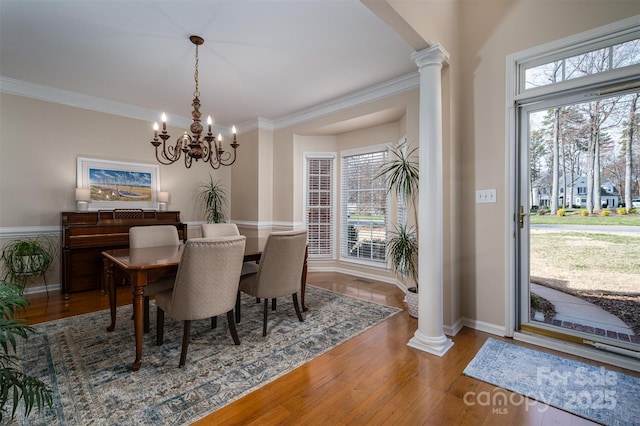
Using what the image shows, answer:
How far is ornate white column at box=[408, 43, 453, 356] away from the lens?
2334 millimetres

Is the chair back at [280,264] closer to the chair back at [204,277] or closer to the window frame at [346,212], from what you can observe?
the chair back at [204,277]

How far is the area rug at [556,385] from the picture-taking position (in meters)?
1.66

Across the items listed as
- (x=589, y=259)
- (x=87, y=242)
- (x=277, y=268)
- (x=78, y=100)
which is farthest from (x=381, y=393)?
(x=78, y=100)

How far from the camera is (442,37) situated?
250 cm

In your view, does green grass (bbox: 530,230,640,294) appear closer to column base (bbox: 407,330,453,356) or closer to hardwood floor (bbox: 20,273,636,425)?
hardwood floor (bbox: 20,273,636,425)

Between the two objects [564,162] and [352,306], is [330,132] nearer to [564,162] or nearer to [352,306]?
[352,306]

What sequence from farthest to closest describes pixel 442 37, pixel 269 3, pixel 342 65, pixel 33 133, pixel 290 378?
pixel 33 133 < pixel 342 65 < pixel 442 37 < pixel 269 3 < pixel 290 378

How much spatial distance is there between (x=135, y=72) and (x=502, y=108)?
389cm

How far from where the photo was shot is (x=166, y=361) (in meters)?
2.14

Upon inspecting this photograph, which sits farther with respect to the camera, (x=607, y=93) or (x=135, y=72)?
(x=135, y=72)

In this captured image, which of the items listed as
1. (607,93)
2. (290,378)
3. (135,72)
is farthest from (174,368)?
(607,93)

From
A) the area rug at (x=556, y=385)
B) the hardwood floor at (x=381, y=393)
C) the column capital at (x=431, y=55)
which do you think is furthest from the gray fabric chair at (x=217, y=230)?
the column capital at (x=431, y=55)

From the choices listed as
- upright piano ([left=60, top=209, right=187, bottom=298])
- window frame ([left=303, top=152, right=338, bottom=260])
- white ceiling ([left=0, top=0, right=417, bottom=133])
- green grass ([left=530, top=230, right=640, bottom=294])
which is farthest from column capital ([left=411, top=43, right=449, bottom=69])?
upright piano ([left=60, top=209, right=187, bottom=298])

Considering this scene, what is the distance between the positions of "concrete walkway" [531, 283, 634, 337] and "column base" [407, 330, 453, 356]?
94 cm
